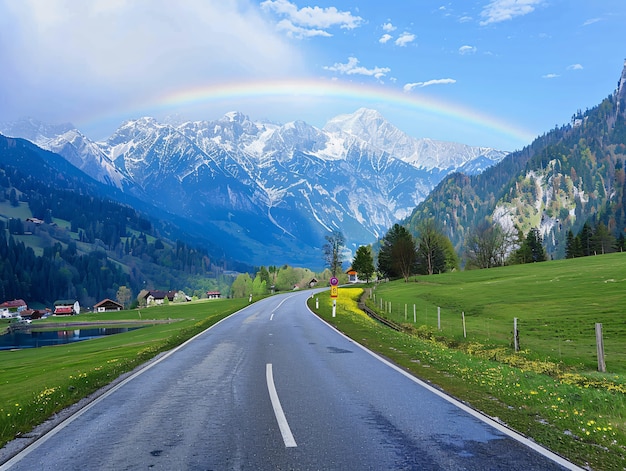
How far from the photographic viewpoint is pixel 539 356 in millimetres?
21875

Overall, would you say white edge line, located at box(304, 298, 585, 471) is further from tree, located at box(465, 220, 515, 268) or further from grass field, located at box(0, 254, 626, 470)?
tree, located at box(465, 220, 515, 268)

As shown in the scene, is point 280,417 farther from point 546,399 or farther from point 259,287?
point 259,287

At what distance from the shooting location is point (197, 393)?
1168 centimetres

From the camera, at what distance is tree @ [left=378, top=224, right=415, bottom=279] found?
109000 millimetres

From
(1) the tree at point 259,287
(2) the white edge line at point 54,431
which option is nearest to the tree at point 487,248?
(1) the tree at point 259,287

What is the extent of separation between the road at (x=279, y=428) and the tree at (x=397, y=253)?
9591 cm

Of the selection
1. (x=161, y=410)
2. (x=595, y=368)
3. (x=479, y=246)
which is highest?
(x=479, y=246)

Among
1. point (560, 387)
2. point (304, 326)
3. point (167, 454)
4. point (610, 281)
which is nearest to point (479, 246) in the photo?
point (610, 281)

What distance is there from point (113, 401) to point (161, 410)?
1955 millimetres

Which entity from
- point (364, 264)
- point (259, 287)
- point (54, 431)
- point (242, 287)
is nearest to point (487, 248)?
point (364, 264)

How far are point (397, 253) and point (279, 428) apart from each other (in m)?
103

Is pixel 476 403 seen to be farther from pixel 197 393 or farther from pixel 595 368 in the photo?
pixel 595 368

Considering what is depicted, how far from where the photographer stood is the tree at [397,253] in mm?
109000

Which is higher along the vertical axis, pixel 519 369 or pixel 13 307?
pixel 519 369
